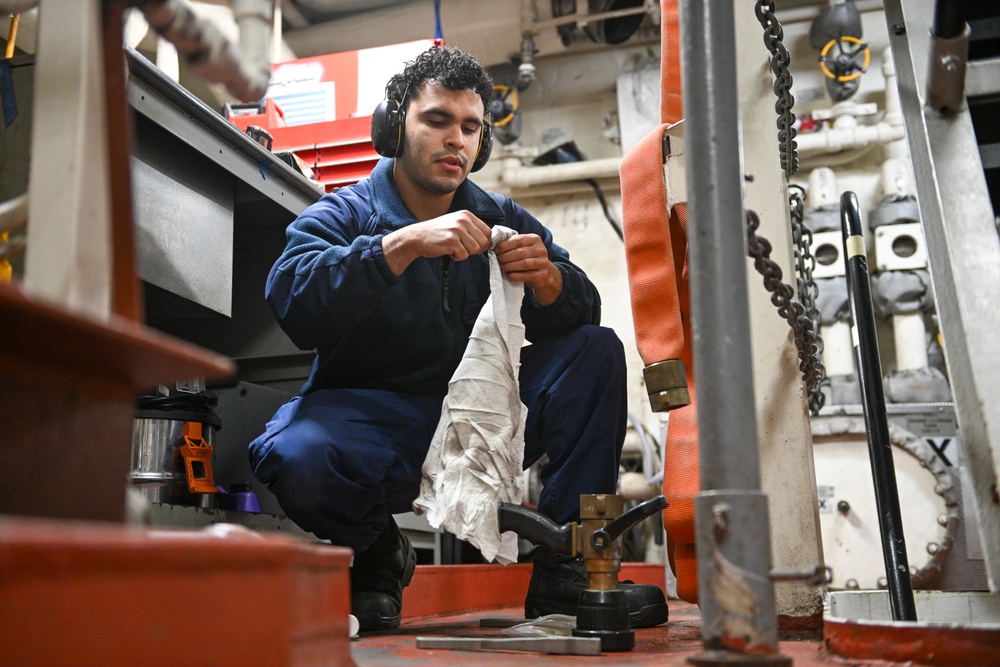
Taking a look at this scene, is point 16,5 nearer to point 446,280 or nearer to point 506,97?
point 446,280

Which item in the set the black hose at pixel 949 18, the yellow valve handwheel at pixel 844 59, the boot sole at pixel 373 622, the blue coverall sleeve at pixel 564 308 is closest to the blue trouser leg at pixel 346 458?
the boot sole at pixel 373 622

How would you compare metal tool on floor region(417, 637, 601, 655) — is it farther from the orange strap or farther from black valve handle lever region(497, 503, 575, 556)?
the orange strap

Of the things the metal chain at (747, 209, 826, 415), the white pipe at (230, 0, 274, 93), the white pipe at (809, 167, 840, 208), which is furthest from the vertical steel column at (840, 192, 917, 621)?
the white pipe at (809, 167, 840, 208)

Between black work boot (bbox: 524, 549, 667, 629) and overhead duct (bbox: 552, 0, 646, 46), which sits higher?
overhead duct (bbox: 552, 0, 646, 46)

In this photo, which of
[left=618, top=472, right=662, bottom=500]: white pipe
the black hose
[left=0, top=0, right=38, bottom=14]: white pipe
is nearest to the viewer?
[left=0, top=0, right=38, bottom=14]: white pipe

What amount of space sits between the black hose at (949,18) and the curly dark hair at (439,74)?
1.02 m

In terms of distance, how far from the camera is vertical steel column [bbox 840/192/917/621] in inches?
50.6

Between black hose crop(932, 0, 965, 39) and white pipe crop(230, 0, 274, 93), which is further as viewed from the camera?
black hose crop(932, 0, 965, 39)

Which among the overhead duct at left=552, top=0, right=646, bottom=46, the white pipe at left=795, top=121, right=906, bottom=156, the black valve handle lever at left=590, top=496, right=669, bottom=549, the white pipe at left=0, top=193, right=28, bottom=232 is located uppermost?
the overhead duct at left=552, top=0, right=646, bottom=46

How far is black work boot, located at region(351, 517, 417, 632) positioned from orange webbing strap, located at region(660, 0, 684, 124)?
0.88 metres

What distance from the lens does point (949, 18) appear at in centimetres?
99

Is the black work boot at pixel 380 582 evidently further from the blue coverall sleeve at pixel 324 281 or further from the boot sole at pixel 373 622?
the blue coverall sleeve at pixel 324 281

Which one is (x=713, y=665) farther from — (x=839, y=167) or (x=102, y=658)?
(x=839, y=167)

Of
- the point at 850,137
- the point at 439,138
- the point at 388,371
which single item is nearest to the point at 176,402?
the point at 388,371
